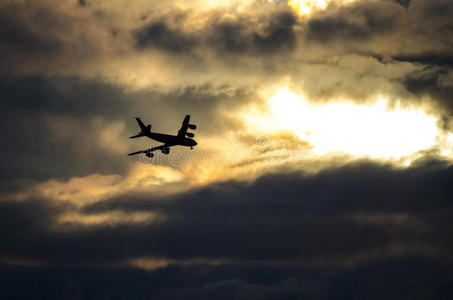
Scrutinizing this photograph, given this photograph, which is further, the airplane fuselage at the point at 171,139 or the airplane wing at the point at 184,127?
the airplane fuselage at the point at 171,139

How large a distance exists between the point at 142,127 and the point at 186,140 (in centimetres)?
1369

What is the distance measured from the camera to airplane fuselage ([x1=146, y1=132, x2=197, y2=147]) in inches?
5089

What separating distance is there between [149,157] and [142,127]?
451 inches

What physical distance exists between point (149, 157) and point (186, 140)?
440 inches

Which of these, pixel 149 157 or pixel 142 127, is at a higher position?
pixel 142 127

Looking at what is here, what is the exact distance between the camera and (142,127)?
133 meters

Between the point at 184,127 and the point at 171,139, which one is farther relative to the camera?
the point at 171,139

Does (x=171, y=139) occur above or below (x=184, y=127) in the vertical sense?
below

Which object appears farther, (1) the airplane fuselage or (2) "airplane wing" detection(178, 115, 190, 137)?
(1) the airplane fuselage

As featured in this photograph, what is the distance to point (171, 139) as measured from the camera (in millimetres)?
129625

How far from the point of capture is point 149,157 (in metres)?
126

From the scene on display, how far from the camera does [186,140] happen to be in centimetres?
12975

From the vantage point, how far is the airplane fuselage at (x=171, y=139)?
129 meters
